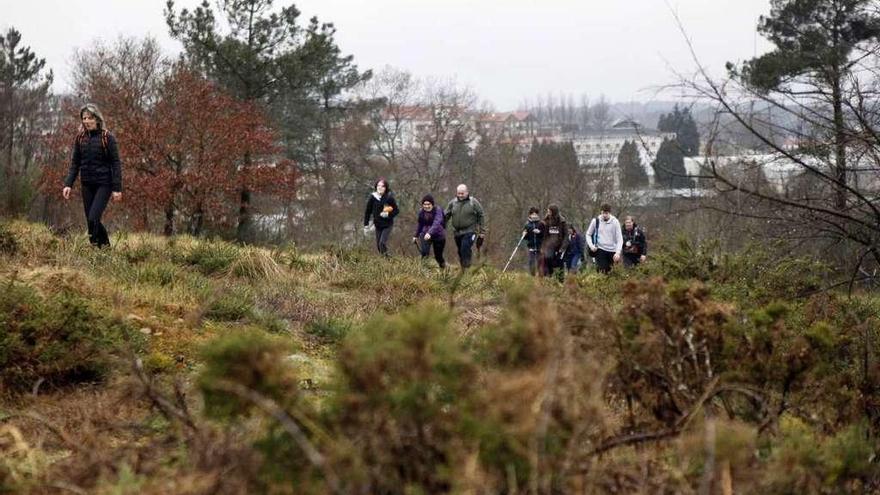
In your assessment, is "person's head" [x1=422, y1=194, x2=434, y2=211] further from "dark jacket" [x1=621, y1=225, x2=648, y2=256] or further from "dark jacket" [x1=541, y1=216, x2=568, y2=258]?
"dark jacket" [x1=621, y1=225, x2=648, y2=256]

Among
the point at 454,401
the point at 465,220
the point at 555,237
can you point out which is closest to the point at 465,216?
the point at 465,220

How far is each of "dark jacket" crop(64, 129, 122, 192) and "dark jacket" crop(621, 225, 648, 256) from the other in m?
8.88

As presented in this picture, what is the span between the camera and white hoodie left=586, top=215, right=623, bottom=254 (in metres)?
13.9

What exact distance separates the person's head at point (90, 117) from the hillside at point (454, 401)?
10.6ft

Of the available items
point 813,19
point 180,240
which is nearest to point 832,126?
point 180,240

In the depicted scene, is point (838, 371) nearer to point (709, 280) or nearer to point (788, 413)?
point (788, 413)

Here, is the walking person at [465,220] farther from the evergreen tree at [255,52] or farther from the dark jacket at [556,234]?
the evergreen tree at [255,52]

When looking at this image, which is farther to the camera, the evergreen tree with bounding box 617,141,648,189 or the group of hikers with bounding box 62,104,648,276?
the evergreen tree with bounding box 617,141,648,189

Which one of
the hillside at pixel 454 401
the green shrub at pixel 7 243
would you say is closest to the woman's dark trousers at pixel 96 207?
the green shrub at pixel 7 243

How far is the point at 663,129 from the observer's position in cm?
606

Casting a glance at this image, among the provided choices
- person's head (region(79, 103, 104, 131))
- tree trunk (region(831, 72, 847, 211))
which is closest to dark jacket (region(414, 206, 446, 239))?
person's head (region(79, 103, 104, 131))

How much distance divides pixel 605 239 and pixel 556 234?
32.4 inches

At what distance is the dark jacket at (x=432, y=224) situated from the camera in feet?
44.8

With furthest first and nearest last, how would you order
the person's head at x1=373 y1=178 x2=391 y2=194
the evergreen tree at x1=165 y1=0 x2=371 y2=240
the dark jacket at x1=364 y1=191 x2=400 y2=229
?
1. the evergreen tree at x1=165 y1=0 x2=371 y2=240
2. the dark jacket at x1=364 y1=191 x2=400 y2=229
3. the person's head at x1=373 y1=178 x2=391 y2=194
